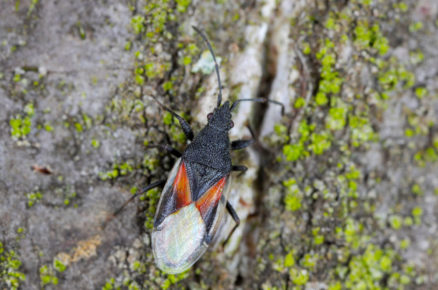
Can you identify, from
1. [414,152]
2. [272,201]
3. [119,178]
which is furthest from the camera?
[414,152]

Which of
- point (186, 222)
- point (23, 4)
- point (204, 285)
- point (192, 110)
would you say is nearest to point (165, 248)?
point (186, 222)

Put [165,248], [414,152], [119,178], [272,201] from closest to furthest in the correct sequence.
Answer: [165,248] → [119,178] → [272,201] → [414,152]

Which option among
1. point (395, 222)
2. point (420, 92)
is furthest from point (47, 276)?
point (420, 92)

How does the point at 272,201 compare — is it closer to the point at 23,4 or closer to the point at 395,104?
the point at 395,104

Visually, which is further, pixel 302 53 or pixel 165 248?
pixel 302 53

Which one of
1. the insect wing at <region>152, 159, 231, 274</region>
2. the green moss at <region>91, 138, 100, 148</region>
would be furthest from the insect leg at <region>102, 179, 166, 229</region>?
the green moss at <region>91, 138, 100, 148</region>

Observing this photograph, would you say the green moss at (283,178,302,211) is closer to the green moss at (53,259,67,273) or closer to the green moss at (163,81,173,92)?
the green moss at (163,81,173,92)

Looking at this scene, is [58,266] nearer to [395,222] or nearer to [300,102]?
[300,102]
